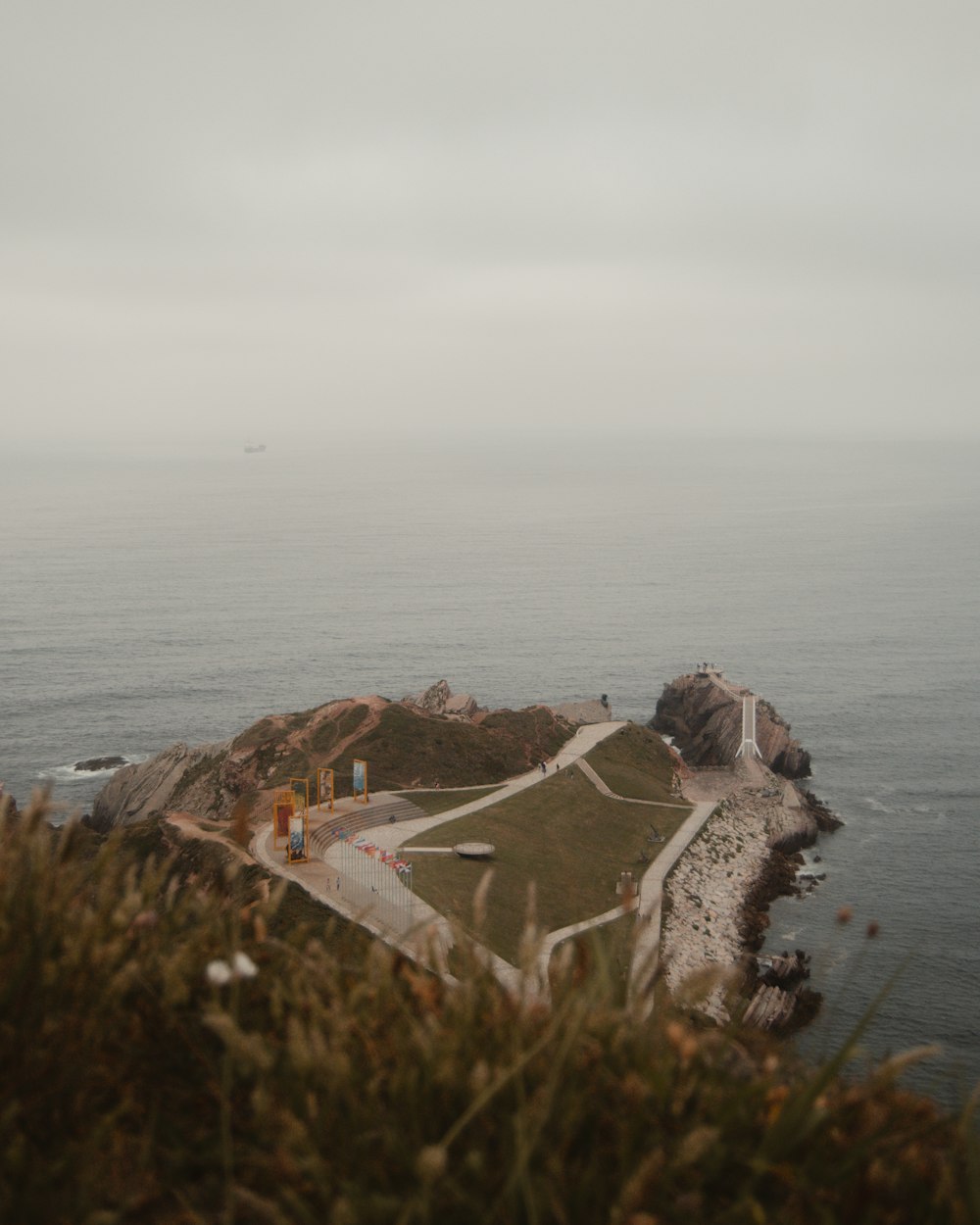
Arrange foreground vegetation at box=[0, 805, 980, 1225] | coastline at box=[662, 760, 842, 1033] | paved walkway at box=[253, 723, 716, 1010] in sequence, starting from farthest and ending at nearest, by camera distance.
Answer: coastline at box=[662, 760, 842, 1033]
paved walkway at box=[253, 723, 716, 1010]
foreground vegetation at box=[0, 805, 980, 1225]

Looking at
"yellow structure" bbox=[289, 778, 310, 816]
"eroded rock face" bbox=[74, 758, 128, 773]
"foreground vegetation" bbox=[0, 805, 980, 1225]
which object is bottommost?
"eroded rock face" bbox=[74, 758, 128, 773]

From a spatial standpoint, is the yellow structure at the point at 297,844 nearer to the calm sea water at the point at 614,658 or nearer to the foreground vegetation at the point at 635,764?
the calm sea water at the point at 614,658

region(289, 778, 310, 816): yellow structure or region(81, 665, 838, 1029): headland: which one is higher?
region(289, 778, 310, 816): yellow structure

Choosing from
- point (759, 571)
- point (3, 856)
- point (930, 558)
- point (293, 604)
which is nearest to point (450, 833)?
point (3, 856)

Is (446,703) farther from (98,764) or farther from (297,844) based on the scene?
(297,844)

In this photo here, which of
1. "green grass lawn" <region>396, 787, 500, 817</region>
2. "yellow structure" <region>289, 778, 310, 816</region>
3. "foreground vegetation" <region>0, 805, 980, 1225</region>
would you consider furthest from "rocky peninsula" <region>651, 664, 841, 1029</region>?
"foreground vegetation" <region>0, 805, 980, 1225</region>

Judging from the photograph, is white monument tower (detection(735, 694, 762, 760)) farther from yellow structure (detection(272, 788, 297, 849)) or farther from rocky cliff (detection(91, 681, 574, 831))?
yellow structure (detection(272, 788, 297, 849))
